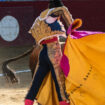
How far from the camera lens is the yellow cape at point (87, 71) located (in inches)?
107

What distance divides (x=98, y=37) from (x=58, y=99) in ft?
2.30

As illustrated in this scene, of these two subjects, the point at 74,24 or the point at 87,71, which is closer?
the point at 87,71

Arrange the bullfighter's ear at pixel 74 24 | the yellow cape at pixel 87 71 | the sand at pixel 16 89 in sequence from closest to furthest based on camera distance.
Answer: the yellow cape at pixel 87 71 → the bullfighter's ear at pixel 74 24 → the sand at pixel 16 89

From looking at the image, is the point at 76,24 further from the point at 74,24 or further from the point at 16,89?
the point at 16,89

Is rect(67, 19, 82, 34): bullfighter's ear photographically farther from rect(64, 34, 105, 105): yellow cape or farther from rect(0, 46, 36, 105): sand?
rect(0, 46, 36, 105): sand

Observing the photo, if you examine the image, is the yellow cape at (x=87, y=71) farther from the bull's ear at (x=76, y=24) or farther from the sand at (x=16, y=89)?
the sand at (x=16, y=89)

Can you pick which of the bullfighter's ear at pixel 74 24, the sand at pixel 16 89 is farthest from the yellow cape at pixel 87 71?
the sand at pixel 16 89

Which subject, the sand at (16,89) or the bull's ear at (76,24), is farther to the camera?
the sand at (16,89)

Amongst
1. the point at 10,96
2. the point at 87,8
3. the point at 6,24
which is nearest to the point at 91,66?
the point at 10,96

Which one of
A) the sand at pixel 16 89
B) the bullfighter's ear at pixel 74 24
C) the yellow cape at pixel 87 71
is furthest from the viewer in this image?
the sand at pixel 16 89

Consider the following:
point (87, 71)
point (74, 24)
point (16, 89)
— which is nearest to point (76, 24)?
point (74, 24)

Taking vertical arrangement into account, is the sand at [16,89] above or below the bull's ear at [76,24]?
below

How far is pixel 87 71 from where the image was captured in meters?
2.76

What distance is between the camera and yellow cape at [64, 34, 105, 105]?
8.91 ft
